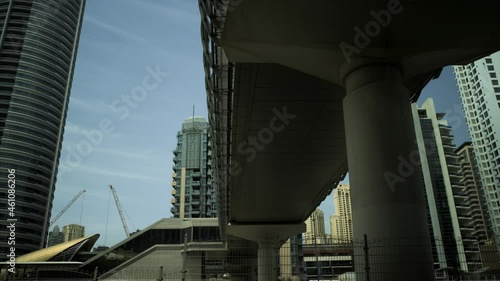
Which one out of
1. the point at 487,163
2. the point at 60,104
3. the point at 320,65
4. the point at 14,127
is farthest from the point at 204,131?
the point at 320,65

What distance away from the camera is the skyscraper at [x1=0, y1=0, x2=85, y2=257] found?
82.6 metres

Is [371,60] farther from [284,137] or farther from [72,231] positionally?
[72,231]

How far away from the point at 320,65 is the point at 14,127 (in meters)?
89.3

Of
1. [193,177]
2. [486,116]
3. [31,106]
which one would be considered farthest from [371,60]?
[31,106]

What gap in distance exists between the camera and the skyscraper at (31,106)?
82.6m

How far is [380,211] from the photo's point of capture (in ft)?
28.9

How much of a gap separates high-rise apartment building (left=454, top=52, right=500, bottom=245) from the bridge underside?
44.3 m

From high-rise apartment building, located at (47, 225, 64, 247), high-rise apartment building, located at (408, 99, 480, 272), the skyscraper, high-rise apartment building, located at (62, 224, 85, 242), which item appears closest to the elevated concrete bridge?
high-rise apartment building, located at (408, 99, 480, 272)

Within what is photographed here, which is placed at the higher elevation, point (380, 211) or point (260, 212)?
point (260, 212)

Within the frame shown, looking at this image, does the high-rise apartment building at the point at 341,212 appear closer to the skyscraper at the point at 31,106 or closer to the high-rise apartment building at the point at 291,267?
the high-rise apartment building at the point at 291,267

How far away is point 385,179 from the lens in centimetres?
892

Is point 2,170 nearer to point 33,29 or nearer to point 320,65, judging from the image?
point 33,29

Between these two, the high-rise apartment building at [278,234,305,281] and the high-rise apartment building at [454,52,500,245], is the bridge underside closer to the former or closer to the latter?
the high-rise apartment building at [278,234,305,281]

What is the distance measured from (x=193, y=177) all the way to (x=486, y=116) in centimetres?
6402
